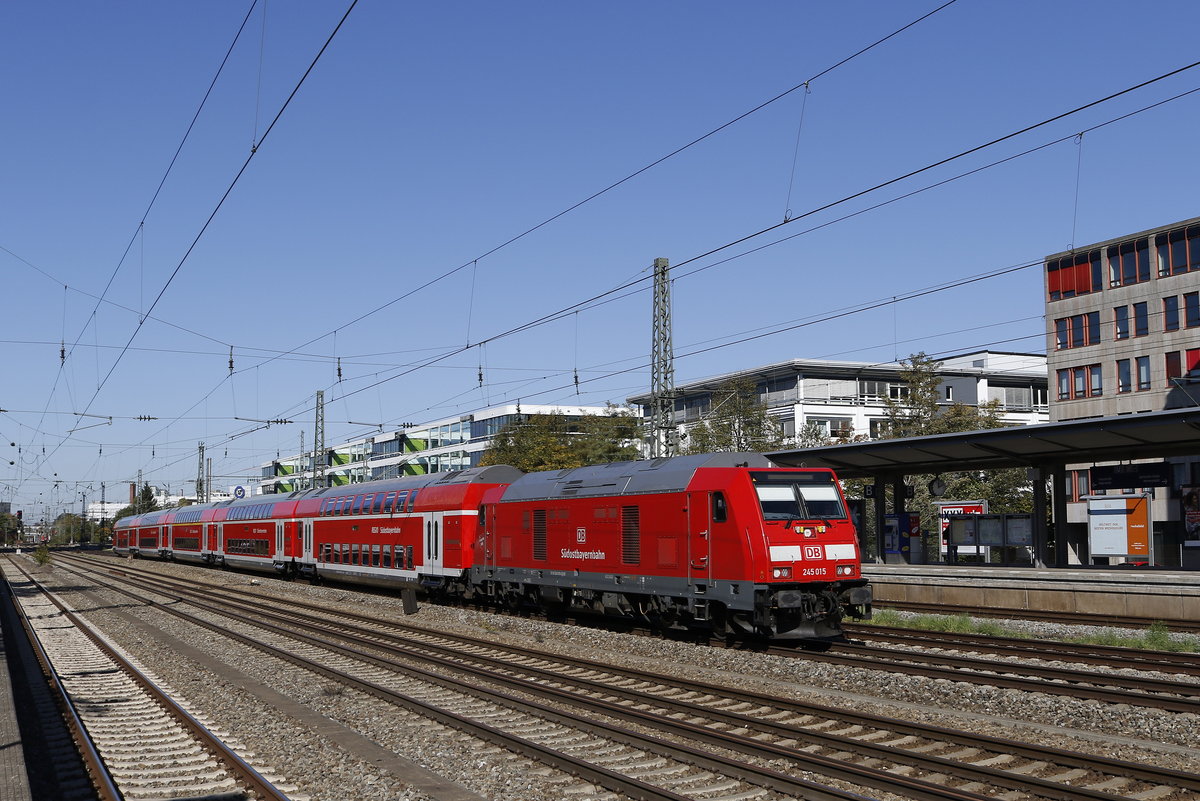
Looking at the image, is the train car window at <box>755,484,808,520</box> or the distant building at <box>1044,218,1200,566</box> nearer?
the train car window at <box>755,484,808,520</box>

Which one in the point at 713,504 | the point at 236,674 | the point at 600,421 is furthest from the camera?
the point at 600,421

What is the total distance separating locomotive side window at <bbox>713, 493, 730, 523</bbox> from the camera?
20.4 m

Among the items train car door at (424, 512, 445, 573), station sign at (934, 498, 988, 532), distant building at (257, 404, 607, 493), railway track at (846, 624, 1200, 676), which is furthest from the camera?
distant building at (257, 404, 607, 493)

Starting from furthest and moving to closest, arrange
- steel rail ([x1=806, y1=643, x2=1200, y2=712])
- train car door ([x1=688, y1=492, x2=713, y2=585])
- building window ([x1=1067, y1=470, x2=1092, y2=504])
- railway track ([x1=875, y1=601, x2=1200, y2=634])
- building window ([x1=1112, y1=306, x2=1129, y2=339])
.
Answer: building window ([x1=1067, y1=470, x2=1092, y2=504]) < building window ([x1=1112, y1=306, x2=1129, y2=339]) < railway track ([x1=875, y1=601, x2=1200, y2=634]) < train car door ([x1=688, y1=492, x2=713, y2=585]) < steel rail ([x1=806, y1=643, x2=1200, y2=712])

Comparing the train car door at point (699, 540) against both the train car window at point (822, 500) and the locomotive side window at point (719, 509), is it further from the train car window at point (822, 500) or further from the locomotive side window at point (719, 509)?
the train car window at point (822, 500)

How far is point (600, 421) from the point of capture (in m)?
71.1

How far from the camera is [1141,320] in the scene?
64.2 meters

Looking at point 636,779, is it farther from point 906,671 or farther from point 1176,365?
point 1176,365

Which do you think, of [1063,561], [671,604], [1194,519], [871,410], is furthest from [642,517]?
[871,410]

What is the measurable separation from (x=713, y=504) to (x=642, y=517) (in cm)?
263

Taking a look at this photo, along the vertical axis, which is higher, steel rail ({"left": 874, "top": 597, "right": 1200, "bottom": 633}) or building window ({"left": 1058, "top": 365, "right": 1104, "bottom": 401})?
building window ({"left": 1058, "top": 365, "right": 1104, "bottom": 401})

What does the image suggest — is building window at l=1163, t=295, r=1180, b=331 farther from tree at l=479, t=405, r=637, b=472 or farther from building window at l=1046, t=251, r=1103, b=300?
tree at l=479, t=405, r=637, b=472

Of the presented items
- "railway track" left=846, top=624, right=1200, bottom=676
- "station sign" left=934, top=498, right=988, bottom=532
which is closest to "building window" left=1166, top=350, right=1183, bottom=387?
"station sign" left=934, top=498, right=988, bottom=532

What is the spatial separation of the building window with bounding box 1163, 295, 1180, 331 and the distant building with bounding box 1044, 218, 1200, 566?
58 millimetres
